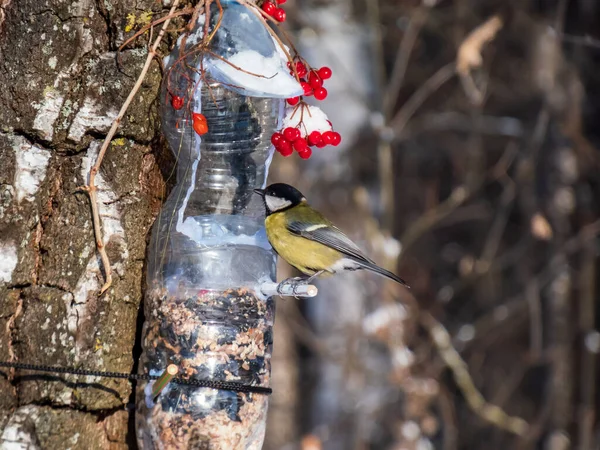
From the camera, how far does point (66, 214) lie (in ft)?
7.28

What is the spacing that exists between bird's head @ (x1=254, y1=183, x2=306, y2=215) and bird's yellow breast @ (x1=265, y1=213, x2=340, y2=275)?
3cm

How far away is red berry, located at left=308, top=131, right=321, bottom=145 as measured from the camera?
2455 millimetres

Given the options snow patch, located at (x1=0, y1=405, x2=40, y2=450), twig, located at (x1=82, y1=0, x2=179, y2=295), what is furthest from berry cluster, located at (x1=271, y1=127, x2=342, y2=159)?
snow patch, located at (x1=0, y1=405, x2=40, y2=450)

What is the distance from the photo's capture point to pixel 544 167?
21.1ft

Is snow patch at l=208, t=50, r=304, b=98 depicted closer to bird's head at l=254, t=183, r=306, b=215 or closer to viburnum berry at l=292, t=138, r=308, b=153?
viburnum berry at l=292, t=138, r=308, b=153

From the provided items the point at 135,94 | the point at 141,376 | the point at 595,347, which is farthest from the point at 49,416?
the point at 595,347

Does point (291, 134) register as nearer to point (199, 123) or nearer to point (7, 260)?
point (199, 123)

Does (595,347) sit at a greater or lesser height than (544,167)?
lesser

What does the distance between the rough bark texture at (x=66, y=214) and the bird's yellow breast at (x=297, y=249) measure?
1.79 feet

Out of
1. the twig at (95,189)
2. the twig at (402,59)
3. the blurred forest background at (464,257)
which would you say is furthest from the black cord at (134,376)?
the twig at (402,59)

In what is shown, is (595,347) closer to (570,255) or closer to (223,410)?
(570,255)

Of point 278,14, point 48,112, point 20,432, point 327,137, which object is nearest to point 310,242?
point 327,137

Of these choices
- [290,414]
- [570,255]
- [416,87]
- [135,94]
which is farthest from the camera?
[416,87]

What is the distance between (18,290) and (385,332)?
158 inches
